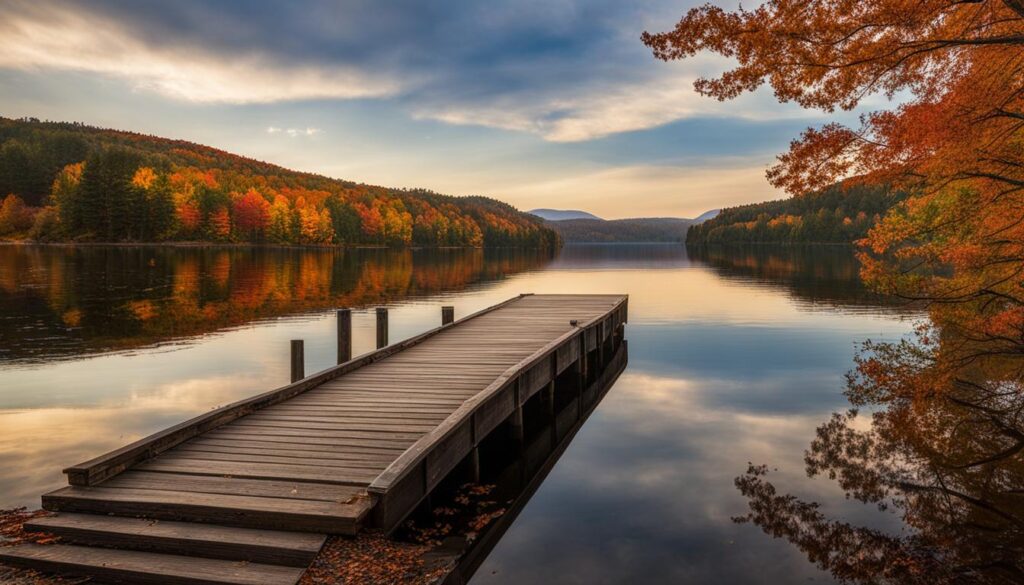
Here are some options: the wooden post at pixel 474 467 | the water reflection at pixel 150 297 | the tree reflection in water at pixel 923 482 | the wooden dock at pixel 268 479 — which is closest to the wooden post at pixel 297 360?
the wooden dock at pixel 268 479

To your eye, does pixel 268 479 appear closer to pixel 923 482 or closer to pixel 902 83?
pixel 923 482

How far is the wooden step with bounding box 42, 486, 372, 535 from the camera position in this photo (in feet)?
19.9

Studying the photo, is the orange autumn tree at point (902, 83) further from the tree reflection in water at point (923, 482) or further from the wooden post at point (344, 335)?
the wooden post at point (344, 335)

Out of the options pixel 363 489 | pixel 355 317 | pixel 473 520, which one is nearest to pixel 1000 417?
pixel 473 520

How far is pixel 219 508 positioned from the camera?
6.20 meters

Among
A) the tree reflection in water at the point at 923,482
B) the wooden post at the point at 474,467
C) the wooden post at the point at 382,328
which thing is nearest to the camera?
→ the tree reflection in water at the point at 923,482

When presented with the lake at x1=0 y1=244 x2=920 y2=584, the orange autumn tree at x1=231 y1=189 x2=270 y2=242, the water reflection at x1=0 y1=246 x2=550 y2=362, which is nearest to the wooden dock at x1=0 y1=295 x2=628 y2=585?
the lake at x1=0 y1=244 x2=920 y2=584

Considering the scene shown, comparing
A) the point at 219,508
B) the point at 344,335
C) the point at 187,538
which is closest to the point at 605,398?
the point at 344,335

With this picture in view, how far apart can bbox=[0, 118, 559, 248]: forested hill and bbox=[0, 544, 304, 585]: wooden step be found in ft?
358

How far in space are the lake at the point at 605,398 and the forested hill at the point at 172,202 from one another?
6695cm

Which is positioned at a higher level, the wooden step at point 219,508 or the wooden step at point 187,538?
the wooden step at point 219,508

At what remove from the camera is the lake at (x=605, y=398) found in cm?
838

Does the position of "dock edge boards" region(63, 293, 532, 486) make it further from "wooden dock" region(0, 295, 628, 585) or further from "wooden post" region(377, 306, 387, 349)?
"wooden post" region(377, 306, 387, 349)

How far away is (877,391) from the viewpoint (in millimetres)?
16750
